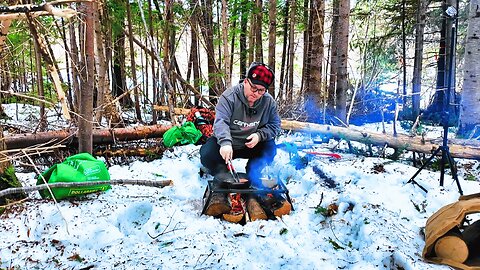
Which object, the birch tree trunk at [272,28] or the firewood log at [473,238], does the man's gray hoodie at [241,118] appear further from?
the birch tree trunk at [272,28]

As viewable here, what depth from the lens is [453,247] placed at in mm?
2379

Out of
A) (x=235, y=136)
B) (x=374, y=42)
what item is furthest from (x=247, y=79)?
(x=374, y=42)

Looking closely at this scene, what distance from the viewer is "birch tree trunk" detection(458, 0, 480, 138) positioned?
19.3 ft

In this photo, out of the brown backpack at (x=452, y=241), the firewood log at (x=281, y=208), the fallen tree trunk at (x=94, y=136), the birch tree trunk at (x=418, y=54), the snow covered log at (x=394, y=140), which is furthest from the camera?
the birch tree trunk at (x=418, y=54)

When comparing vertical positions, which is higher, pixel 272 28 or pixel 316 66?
pixel 272 28

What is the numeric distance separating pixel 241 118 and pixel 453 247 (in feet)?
6.98

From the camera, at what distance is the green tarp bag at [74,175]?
10.9 feet

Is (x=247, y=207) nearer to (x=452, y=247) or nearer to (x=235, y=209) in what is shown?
(x=235, y=209)

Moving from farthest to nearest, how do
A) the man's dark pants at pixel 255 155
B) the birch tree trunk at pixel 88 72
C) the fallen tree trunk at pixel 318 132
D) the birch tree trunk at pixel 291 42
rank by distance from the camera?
the birch tree trunk at pixel 291 42 < the fallen tree trunk at pixel 318 132 < the birch tree trunk at pixel 88 72 < the man's dark pants at pixel 255 155

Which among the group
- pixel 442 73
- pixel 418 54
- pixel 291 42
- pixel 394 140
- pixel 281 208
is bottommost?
pixel 281 208

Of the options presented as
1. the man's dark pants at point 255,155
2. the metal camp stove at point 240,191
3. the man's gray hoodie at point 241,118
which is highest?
the man's gray hoodie at point 241,118

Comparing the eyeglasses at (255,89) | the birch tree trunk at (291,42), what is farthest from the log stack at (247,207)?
the birch tree trunk at (291,42)

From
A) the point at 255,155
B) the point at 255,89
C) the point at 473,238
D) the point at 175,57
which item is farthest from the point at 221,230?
the point at 175,57

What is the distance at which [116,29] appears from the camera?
8414 millimetres
